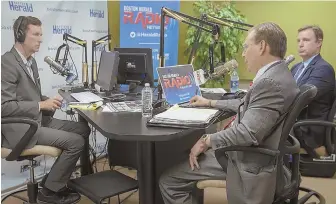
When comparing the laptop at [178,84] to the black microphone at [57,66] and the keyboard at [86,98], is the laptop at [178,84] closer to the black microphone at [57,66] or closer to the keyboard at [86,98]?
the keyboard at [86,98]

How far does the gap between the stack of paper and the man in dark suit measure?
89 centimetres

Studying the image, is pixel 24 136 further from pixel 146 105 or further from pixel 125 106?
pixel 146 105

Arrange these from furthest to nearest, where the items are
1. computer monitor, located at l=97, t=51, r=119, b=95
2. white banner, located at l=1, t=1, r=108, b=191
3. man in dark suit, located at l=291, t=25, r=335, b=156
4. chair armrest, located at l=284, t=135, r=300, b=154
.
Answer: white banner, located at l=1, t=1, r=108, b=191 → computer monitor, located at l=97, t=51, r=119, b=95 → man in dark suit, located at l=291, t=25, r=335, b=156 → chair armrest, located at l=284, t=135, r=300, b=154

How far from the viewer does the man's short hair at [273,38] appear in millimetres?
1714

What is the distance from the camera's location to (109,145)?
2906 millimetres

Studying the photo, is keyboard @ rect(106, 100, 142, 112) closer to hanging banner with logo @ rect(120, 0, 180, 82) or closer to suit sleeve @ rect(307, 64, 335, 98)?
suit sleeve @ rect(307, 64, 335, 98)

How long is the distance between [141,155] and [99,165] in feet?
6.01

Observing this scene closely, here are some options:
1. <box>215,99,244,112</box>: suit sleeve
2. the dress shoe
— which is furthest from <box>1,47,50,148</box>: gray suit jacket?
<box>215,99,244,112</box>: suit sleeve

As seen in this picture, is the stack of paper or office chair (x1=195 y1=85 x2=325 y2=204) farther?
the stack of paper

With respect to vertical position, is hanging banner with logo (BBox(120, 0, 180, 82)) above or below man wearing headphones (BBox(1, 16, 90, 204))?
above

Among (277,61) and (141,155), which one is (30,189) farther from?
(277,61)

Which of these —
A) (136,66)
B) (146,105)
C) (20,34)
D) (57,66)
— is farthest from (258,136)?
(57,66)

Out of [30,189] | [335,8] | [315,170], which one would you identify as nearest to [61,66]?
[30,189]

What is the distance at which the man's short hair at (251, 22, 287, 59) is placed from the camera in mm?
1714
